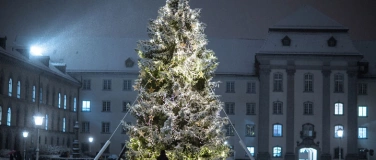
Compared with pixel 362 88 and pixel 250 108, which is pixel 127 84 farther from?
pixel 362 88

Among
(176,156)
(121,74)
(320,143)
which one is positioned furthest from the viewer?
(121,74)

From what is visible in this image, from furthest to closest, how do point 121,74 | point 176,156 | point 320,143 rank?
point 121,74
point 320,143
point 176,156

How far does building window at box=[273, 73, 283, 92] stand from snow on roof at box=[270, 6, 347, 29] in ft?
17.0

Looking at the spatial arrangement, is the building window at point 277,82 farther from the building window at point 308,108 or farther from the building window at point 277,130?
the building window at point 277,130

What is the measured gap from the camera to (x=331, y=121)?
7956cm

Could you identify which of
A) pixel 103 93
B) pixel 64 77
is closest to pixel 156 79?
pixel 64 77

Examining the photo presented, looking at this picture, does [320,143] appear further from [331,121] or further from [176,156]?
[176,156]

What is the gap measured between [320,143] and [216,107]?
195ft

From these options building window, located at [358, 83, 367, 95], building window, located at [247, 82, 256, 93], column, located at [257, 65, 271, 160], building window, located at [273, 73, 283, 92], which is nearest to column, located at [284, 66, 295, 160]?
building window, located at [273, 73, 283, 92]

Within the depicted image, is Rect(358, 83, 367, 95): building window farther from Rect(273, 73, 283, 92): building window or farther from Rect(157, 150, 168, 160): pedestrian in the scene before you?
Rect(157, 150, 168, 160): pedestrian

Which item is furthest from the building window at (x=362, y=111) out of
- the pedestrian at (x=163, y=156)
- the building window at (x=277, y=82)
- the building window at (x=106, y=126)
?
the pedestrian at (x=163, y=156)

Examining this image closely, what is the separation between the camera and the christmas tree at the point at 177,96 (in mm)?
21000

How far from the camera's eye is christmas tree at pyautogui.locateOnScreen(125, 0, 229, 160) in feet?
68.9

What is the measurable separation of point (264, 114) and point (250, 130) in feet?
12.2
